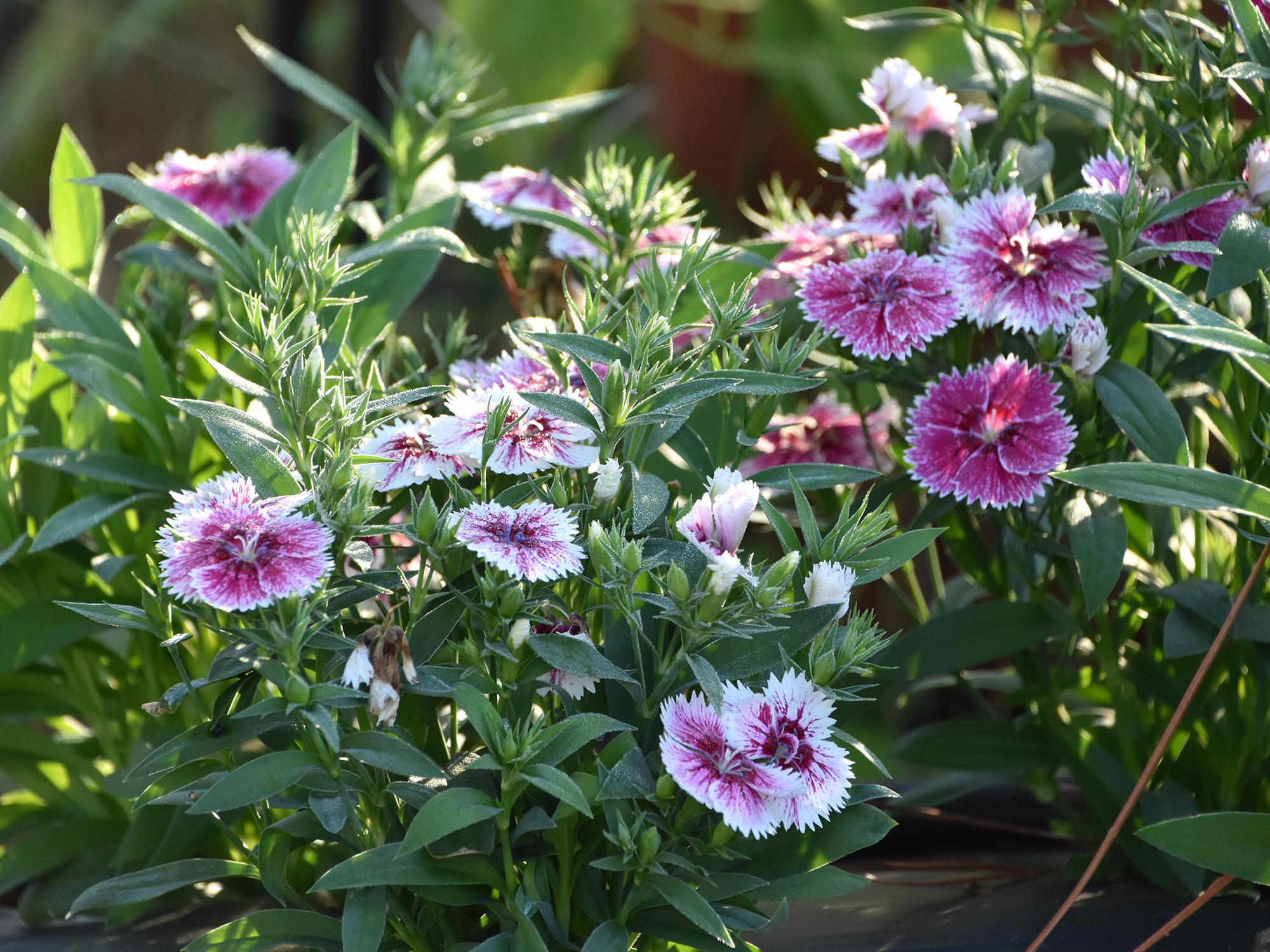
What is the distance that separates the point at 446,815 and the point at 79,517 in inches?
13.9

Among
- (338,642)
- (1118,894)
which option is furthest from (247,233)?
(1118,894)

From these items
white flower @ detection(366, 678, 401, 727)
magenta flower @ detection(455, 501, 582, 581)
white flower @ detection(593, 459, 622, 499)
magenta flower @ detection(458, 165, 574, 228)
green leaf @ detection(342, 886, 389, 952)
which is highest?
magenta flower @ detection(458, 165, 574, 228)

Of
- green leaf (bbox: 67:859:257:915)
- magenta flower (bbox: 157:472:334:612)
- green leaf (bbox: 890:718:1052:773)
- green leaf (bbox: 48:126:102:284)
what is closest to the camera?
magenta flower (bbox: 157:472:334:612)

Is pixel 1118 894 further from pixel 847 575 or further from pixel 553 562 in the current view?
pixel 553 562

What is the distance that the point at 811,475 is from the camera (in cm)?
64

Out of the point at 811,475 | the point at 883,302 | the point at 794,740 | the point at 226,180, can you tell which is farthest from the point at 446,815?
the point at 226,180

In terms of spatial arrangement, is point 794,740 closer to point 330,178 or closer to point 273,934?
point 273,934

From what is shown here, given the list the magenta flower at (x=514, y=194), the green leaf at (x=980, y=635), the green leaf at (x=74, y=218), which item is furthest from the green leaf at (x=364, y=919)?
the green leaf at (x=74, y=218)

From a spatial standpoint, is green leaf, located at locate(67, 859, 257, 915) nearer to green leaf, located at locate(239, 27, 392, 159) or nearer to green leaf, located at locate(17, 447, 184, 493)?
green leaf, located at locate(17, 447, 184, 493)

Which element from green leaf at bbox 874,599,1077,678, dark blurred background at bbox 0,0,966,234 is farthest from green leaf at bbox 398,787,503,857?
dark blurred background at bbox 0,0,966,234

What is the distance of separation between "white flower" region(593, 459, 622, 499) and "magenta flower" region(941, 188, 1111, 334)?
0.77ft

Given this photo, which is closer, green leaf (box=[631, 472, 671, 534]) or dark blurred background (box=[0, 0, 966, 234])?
green leaf (box=[631, 472, 671, 534])

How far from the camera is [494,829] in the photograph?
1.78 feet

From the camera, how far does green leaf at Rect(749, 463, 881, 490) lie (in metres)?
0.62
